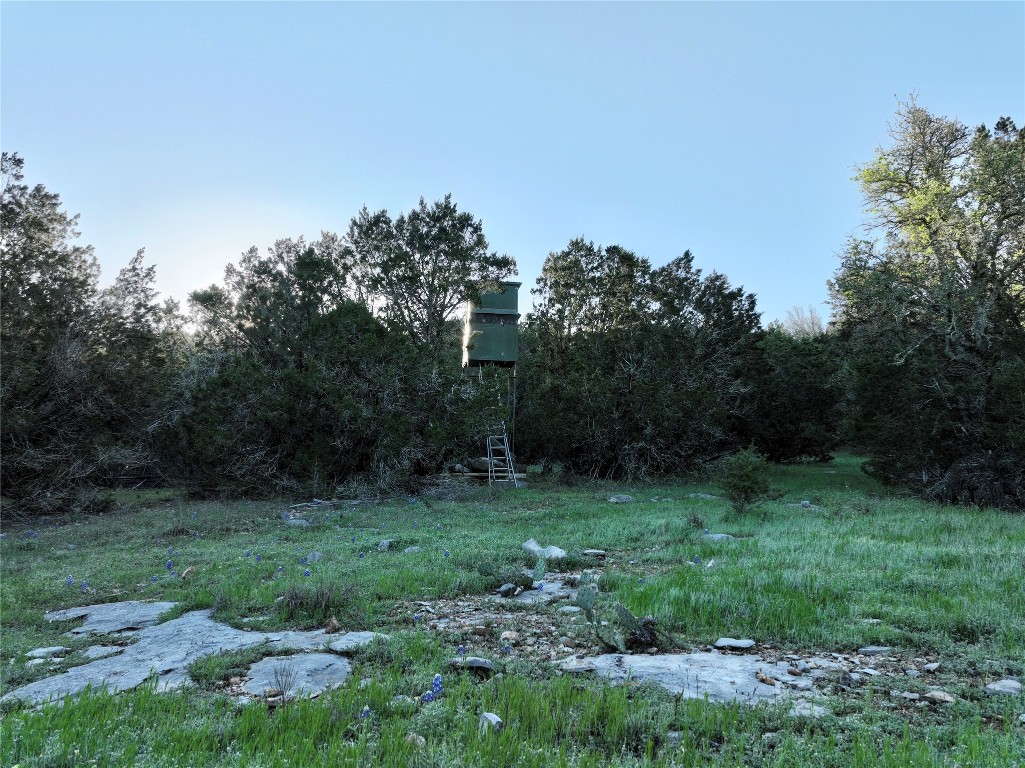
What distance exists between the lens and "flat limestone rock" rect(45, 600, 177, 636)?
5.51 m

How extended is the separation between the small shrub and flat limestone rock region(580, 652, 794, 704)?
344 inches

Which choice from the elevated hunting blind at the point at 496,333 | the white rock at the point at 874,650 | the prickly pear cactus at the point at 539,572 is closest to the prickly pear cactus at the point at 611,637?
the white rock at the point at 874,650

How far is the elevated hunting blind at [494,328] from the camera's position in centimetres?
2436

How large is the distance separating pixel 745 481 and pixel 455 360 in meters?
11.2

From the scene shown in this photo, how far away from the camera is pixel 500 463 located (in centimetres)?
2322

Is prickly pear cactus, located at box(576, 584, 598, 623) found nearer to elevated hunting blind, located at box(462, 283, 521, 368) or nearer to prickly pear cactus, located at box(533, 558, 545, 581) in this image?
prickly pear cactus, located at box(533, 558, 545, 581)

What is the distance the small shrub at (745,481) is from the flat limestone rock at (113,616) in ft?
33.6

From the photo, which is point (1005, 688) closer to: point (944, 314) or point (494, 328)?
point (944, 314)

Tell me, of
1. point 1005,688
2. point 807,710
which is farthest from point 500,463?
point 807,710

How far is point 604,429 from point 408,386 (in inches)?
312

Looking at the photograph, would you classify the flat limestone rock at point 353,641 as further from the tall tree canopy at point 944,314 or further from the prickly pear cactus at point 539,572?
the tall tree canopy at point 944,314

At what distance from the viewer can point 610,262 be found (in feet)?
82.2

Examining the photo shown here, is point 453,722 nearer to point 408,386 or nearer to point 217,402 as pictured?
point 408,386

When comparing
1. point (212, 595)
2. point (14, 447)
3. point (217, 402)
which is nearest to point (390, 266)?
point (217, 402)
